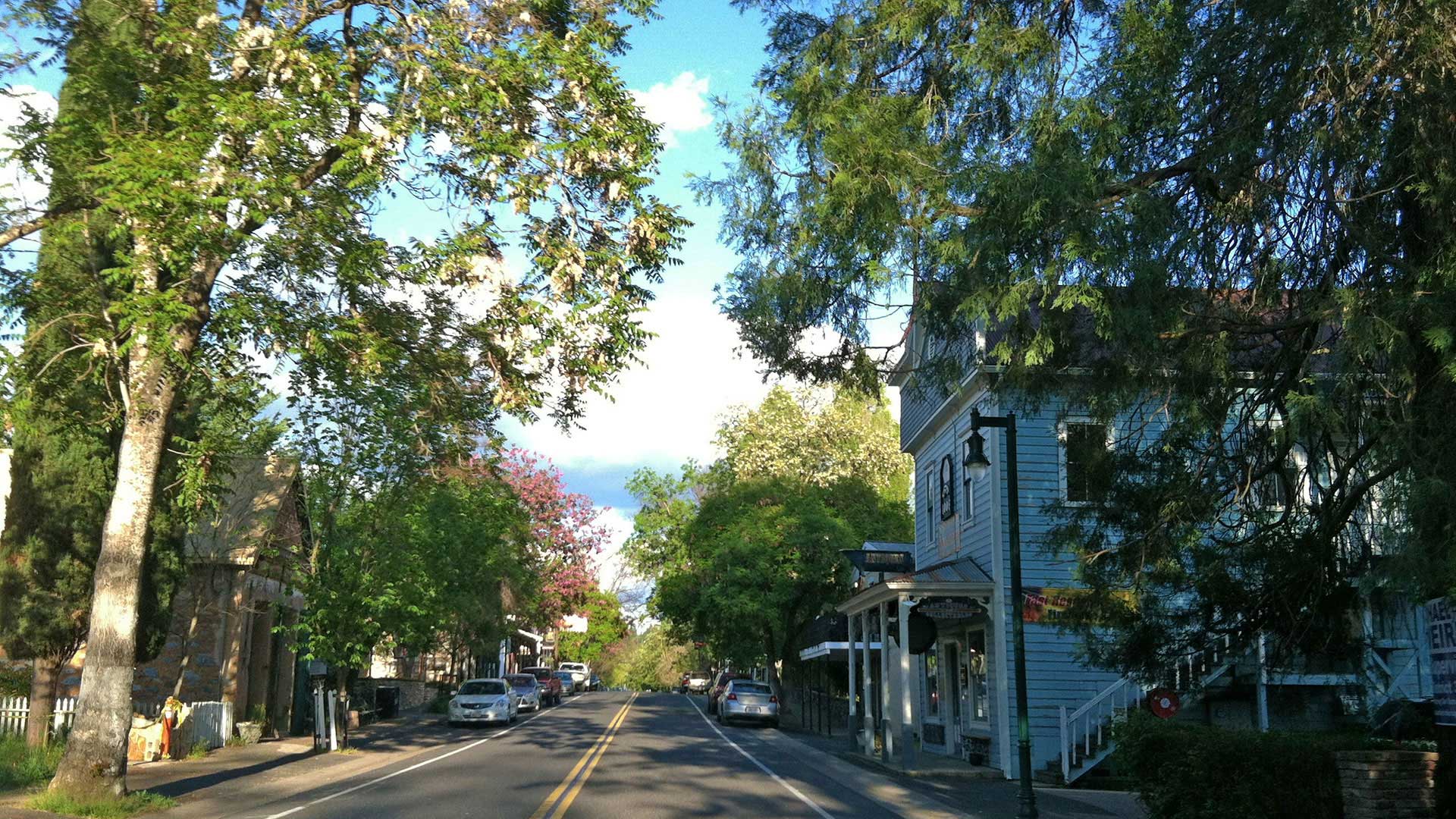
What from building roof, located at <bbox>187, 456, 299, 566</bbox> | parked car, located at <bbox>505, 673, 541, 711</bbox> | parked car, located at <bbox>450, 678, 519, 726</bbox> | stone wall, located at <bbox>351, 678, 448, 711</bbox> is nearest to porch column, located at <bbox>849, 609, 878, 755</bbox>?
parked car, located at <bbox>450, 678, 519, 726</bbox>

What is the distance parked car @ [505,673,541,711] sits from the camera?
41938 millimetres

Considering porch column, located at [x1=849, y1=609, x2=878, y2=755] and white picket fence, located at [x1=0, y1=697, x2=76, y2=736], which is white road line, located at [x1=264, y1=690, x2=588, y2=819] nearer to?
white picket fence, located at [x1=0, y1=697, x2=76, y2=736]

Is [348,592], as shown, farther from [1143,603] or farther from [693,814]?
[1143,603]

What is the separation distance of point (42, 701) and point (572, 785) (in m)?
10.0

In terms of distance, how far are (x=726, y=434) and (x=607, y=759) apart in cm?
3353

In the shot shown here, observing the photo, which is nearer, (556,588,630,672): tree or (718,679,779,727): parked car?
(718,679,779,727): parked car

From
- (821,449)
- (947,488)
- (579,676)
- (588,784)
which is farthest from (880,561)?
(579,676)

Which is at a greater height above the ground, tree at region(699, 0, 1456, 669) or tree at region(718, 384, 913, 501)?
tree at region(718, 384, 913, 501)

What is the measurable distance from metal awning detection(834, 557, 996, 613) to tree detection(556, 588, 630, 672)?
70684 millimetres

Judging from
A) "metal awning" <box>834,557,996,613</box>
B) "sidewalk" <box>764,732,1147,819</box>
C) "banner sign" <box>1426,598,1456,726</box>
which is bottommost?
"sidewalk" <box>764,732,1147,819</box>

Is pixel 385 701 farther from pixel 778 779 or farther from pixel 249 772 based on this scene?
pixel 778 779

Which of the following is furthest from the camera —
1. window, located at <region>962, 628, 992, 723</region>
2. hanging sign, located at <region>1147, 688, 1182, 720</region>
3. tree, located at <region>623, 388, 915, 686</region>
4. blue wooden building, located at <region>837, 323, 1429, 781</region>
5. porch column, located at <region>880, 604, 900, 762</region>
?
tree, located at <region>623, 388, 915, 686</region>

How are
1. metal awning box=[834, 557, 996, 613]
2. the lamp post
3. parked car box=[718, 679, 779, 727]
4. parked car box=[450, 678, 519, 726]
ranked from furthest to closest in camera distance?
parked car box=[718, 679, 779, 727]
parked car box=[450, 678, 519, 726]
metal awning box=[834, 557, 996, 613]
the lamp post

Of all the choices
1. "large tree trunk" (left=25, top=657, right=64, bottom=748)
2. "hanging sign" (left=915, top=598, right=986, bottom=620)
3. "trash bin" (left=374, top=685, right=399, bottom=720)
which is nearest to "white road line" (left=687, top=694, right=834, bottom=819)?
"hanging sign" (left=915, top=598, right=986, bottom=620)
